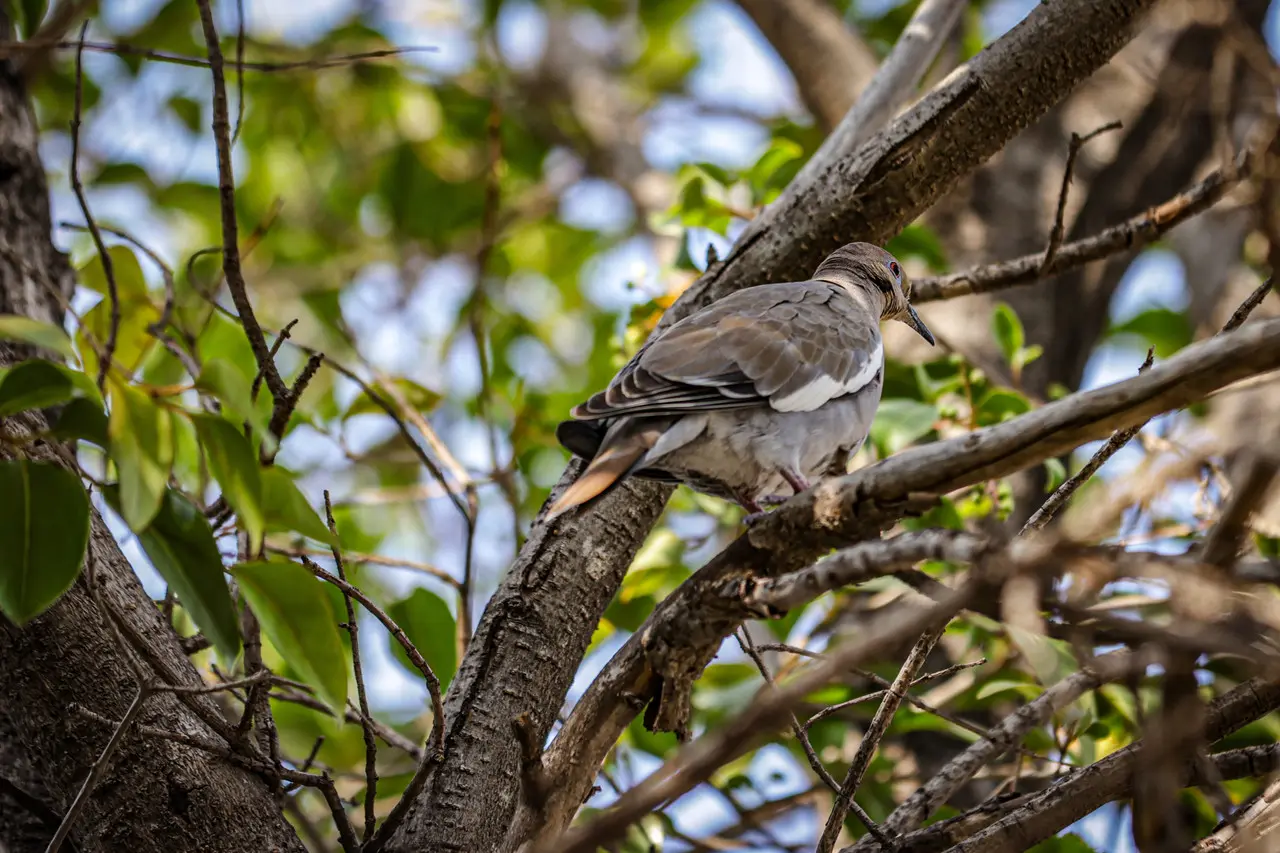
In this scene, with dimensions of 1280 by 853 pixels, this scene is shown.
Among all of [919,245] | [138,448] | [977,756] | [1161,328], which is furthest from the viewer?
[1161,328]

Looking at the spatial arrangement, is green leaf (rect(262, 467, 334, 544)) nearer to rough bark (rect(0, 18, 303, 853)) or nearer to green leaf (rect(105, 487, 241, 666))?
green leaf (rect(105, 487, 241, 666))

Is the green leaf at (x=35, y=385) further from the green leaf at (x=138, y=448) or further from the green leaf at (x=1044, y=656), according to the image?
the green leaf at (x=1044, y=656)

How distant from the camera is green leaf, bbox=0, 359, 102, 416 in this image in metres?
1.59

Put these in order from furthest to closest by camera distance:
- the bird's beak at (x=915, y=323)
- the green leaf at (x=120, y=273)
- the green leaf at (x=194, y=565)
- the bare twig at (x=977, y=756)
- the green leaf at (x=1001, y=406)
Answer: the bird's beak at (x=915, y=323) < the green leaf at (x=1001, y=406) < the green leaf at (x=120, y=273) < the bare twig at (x=977, y=756) < the green leaf at (x=194, y=565)

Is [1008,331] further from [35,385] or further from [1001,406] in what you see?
[35,385]

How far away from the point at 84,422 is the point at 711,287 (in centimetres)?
163

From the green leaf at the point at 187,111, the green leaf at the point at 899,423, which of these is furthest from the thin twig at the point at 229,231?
the green leaf at the point at 187,111

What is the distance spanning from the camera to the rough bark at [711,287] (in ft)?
7.32

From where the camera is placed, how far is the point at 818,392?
268 cm

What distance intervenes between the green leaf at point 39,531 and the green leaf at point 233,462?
19 cm

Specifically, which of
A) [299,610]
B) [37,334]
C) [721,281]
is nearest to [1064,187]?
[721,281]

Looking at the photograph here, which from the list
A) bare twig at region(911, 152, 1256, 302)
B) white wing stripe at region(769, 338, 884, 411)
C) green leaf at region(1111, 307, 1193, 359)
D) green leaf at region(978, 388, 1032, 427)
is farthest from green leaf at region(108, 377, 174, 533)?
green leaf at region(1111, 307, 1193, 359)

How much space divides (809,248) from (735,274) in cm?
19

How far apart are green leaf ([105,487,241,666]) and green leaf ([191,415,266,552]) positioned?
0.16m
